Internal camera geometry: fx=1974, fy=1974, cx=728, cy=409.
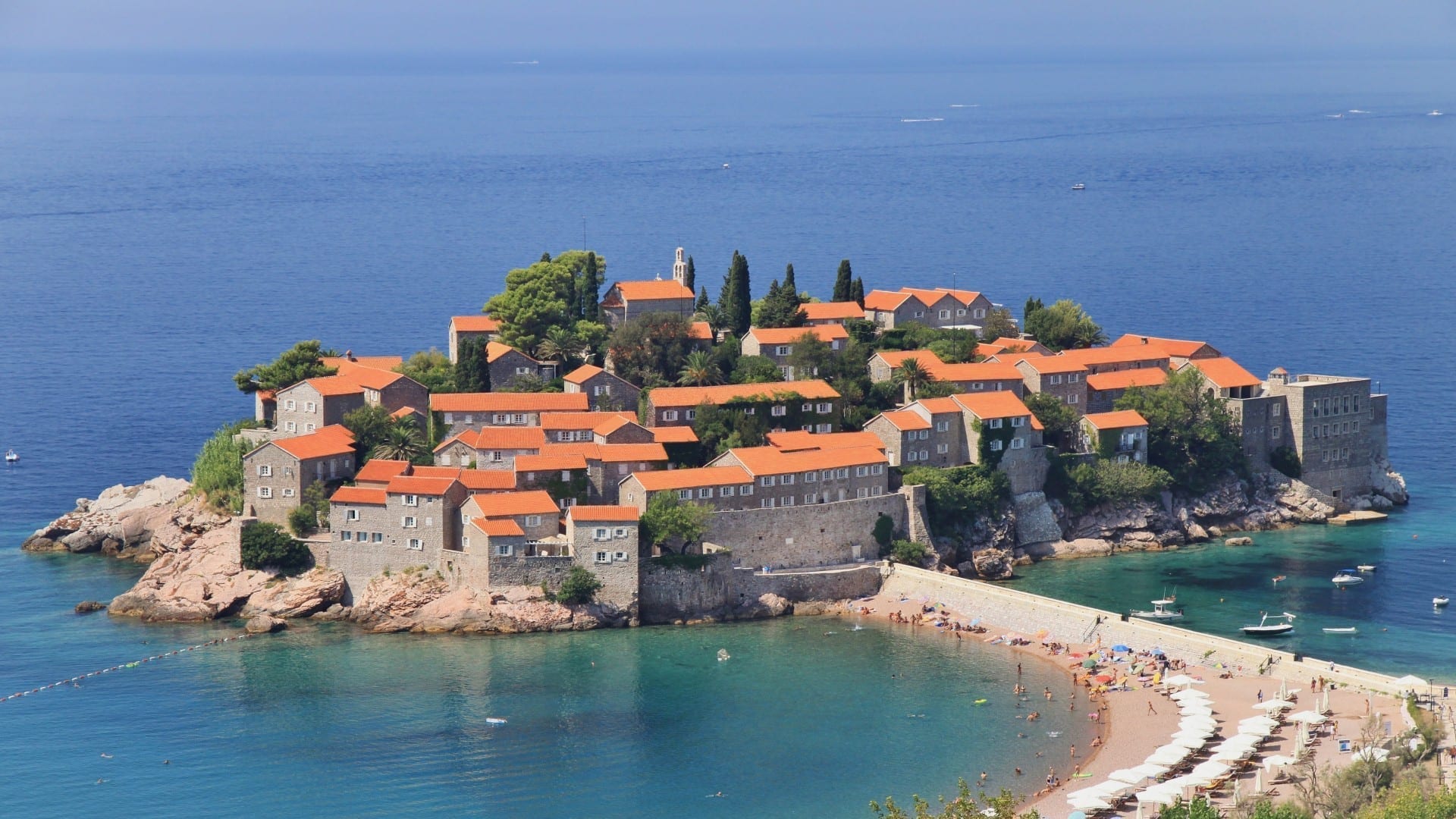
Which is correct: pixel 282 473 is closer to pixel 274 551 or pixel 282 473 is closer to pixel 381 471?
pixel 274 551

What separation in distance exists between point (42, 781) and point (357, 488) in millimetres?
19275

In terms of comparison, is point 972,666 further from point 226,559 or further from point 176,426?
point 176,426

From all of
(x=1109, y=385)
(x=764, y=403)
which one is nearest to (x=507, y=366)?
(x=764, y=403)

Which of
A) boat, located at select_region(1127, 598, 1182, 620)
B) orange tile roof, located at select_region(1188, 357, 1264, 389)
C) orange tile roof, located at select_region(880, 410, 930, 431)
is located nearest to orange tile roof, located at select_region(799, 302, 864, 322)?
orange tile roof, located at select_region(880, 410, 930, 431)

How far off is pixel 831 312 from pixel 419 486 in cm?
2724

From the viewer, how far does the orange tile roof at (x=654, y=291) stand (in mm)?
93938

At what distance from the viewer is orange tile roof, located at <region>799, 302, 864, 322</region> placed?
9550 cm

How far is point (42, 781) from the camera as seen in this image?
6066 centimetres

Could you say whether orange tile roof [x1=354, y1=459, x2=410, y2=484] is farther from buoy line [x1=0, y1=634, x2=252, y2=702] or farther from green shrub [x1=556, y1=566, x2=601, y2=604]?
green shrub [x1=556, y1=566, x2=601, y2=604]

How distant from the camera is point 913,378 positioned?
289 ft

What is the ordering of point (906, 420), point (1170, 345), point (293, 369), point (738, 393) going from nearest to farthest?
point (906, 420) → point (738, 393) → point (293, 369) → point (1170, 345)

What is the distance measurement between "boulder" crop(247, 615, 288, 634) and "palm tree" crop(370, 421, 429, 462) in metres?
8.65

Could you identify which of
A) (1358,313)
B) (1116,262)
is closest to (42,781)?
→ (1358,313)

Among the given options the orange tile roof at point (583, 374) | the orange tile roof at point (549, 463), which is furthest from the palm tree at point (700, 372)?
the orange tile roof at point (549, 463)
